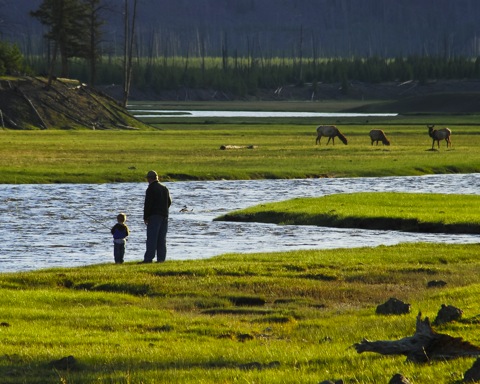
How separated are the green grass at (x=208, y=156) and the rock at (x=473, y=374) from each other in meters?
43.8

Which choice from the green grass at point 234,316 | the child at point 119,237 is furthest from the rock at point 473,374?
the child at point 119,237

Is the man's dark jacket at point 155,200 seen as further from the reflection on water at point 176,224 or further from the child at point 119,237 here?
the reflection on water at point 176,224

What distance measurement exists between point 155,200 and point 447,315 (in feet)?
36.2

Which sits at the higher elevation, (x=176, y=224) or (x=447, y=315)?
(x=447, y=315)

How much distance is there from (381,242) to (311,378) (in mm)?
21118

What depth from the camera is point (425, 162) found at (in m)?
67.8

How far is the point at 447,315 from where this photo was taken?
17797 mm

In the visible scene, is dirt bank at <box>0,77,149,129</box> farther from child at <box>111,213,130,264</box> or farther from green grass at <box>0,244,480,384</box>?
green grass at <box>0,244,480,384</box>

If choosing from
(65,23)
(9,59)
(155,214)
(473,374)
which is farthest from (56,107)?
(473,374)

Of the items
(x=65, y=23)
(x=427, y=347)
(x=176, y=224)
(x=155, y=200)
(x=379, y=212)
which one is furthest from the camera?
(x=65, y=23)

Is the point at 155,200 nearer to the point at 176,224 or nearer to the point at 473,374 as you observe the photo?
the point at 176,224

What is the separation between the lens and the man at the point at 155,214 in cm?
2750

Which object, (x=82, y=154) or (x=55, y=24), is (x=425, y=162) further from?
(x=55, y=24)

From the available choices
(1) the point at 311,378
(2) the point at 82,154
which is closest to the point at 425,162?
(2) the point at 82,154
